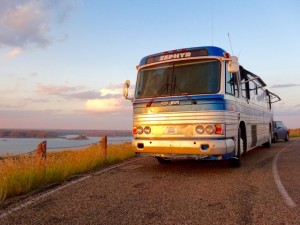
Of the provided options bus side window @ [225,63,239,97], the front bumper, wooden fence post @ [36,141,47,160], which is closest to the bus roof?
bus side window @ [225,63,239,97]

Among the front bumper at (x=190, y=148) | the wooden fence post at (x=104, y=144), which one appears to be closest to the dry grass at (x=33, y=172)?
the wooden fence post at (x=104, y=144)

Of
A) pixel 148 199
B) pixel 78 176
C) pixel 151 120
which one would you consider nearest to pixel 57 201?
pixel 148 199

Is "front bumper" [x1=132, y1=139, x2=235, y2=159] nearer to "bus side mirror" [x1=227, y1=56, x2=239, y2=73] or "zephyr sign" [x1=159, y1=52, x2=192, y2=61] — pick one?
"bus side mirror" [x1=227, y1=56, x2=239, y2=73]

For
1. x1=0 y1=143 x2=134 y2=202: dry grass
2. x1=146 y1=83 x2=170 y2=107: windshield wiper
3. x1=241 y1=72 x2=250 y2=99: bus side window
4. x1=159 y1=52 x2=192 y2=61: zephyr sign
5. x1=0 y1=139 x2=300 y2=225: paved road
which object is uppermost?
x1=159 y1=52 x2=192 y2=61: zephyr sign

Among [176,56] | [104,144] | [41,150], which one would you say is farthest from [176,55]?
[104,144]

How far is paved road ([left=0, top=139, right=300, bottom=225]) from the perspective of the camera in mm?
4602

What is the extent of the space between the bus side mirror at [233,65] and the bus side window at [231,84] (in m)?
0.37

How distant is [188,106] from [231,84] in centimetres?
158

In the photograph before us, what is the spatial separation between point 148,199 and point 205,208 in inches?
42.5

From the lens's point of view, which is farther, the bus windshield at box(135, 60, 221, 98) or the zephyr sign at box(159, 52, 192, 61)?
the zephyr sign at box(159, 52, 192, 61)

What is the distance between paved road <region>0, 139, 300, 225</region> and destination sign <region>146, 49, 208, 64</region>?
3015 millimetres

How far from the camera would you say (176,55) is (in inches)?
346

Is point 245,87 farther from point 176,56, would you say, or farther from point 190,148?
point 190,148

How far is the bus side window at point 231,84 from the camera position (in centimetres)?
852
